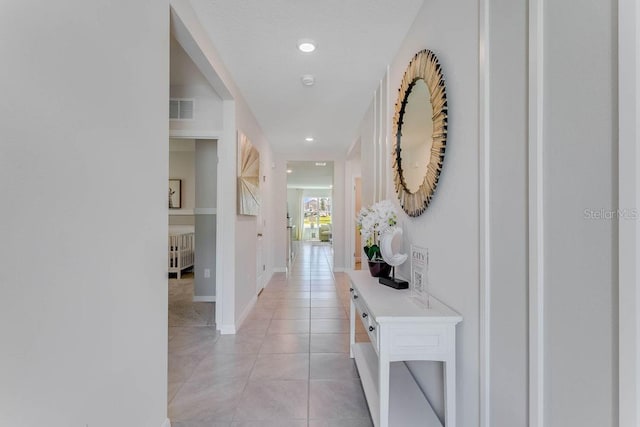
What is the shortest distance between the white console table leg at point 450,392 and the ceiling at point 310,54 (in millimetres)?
1987

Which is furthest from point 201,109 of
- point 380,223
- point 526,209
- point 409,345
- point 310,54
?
point 526,209

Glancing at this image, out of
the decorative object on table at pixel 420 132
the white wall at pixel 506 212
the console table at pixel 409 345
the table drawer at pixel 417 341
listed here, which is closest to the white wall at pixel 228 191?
the decorative object on table at pixel 420 132

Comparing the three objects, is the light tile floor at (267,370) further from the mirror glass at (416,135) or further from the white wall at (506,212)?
the mirror glass at (416,135)

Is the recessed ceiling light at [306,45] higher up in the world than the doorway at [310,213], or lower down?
higher up

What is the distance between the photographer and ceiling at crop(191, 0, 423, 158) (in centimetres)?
190

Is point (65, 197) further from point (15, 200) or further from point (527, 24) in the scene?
point (527, 24)

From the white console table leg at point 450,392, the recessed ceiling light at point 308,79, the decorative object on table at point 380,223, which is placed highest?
the recessed ceiling light at point 308,79

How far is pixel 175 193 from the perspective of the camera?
6.22 metres

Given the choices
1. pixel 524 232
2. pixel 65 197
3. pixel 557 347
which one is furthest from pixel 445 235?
pixel 65 197

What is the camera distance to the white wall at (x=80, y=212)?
0.77 meters

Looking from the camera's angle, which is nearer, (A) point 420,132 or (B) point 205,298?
(A) point 420,132

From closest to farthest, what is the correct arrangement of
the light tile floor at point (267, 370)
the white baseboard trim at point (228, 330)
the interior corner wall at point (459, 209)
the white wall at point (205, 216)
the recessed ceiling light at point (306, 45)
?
the interior corner wall at point (459, 209) < the light tile floor at point (267, 370) < the recessed ceiling light at point (306, 45) < the white baseboard trim at point (228, 330) < the white wall at point (205, 216)

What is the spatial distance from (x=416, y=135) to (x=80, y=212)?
1.67 metres

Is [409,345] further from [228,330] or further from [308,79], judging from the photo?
[308,79]
